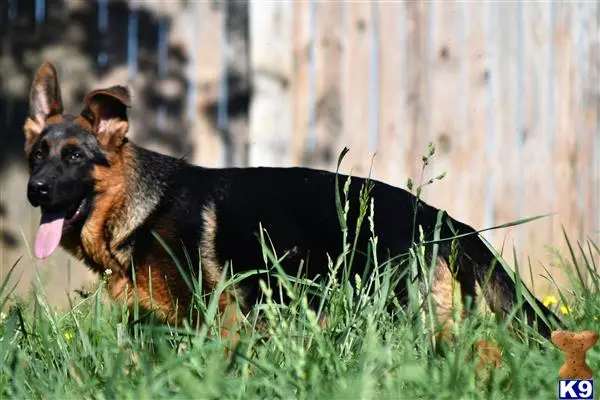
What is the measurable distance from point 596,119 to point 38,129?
4.60 meters

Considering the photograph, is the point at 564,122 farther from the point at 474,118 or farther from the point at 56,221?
the point at 56,221

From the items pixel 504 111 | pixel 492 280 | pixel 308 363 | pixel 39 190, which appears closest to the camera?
pixel 308 363

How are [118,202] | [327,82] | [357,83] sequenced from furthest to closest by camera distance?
[357,83]
[327,82]
[118,202]

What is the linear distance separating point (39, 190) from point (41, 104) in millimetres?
664

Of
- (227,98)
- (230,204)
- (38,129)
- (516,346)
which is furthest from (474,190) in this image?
(516,346)

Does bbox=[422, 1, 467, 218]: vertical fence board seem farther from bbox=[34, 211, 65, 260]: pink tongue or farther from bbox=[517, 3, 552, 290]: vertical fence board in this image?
bbox=[34, 211, 65, 260]: pink tongue

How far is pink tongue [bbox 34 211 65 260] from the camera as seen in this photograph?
15.2ft

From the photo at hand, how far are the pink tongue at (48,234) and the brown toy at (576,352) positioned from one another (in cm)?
291

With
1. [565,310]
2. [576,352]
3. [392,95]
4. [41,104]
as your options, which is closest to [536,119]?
[392,95]

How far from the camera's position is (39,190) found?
4523mm

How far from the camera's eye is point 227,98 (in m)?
6.35

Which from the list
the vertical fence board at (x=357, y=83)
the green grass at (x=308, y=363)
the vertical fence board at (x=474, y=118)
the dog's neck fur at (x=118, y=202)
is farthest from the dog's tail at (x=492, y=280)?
the vertical fence board at (x=474, y=118)

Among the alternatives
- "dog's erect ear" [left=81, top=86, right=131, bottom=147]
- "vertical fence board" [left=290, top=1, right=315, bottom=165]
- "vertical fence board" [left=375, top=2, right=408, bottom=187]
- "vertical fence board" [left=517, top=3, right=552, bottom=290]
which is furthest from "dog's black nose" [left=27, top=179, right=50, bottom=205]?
"vertical fence board" [left=517, top=3, right=552, bottom=290]

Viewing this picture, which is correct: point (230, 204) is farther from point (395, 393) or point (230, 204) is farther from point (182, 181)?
point (395, 393)
